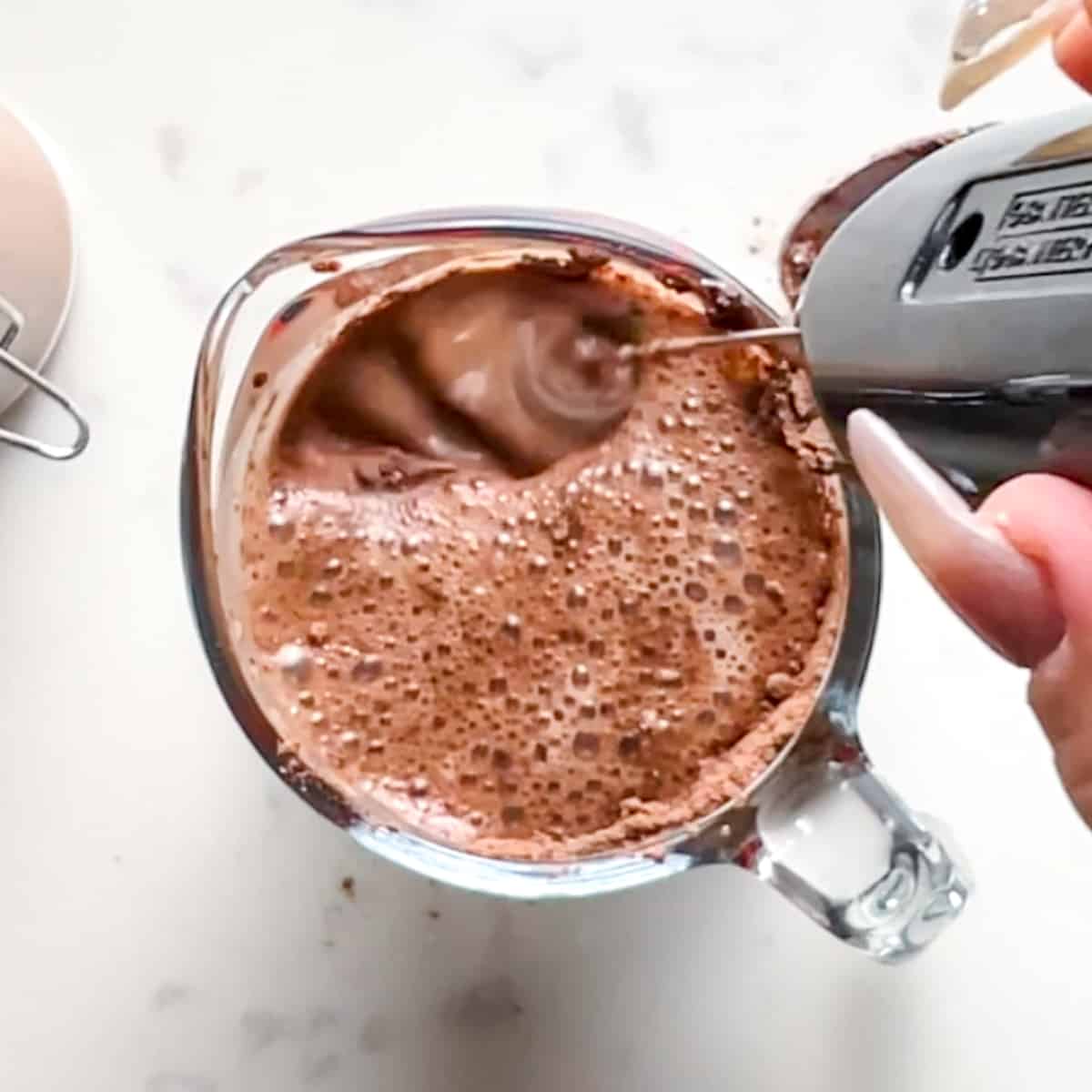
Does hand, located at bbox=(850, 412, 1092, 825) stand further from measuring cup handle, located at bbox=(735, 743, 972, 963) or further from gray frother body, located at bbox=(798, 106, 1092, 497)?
measuring cup handle, located at bbox=(735, 743, 972, 963)

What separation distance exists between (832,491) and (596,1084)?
8.3 inches

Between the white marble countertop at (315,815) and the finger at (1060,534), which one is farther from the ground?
the finger at (1060,534)

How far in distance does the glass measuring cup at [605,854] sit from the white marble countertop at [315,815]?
6cm

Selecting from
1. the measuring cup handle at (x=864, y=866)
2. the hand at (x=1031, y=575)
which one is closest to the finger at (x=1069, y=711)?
the hand at (x=1031, y=575)

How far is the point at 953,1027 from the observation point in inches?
25.0

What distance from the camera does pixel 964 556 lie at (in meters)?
0.41

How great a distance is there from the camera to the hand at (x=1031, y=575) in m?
0.39

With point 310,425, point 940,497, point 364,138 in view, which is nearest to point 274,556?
point 310,425

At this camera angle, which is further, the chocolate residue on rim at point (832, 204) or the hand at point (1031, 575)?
the chocolate residue on rim at point (832, 204)

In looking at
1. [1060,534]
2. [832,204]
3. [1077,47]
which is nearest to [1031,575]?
[1060,534]

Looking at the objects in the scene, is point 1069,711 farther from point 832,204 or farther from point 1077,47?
point 832,204

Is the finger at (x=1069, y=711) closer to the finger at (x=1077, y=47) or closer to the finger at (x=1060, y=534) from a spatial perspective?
the finger at (x=1060, y=534)

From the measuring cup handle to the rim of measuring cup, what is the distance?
0.02 metres

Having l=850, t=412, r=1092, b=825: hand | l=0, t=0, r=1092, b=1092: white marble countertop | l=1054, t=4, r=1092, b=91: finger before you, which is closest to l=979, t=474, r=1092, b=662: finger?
l=850, t=412, r=1092, b=825: hand
